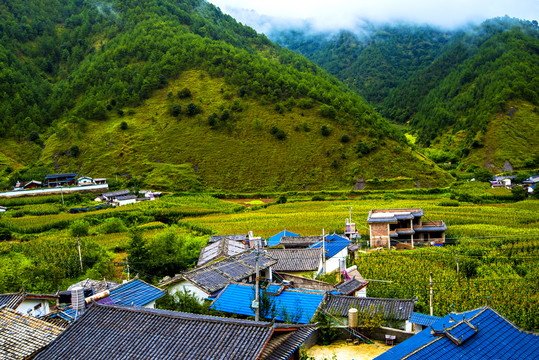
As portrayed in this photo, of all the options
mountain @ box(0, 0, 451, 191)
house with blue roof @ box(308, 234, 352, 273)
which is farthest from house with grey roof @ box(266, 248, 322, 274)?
mountain @ box(0, 0, 451, 191)

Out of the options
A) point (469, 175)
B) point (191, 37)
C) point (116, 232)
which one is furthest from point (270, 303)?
point (191, 37)

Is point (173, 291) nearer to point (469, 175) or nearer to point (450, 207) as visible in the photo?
point (450, 207)

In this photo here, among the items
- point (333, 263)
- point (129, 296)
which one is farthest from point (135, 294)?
point (333, 263)

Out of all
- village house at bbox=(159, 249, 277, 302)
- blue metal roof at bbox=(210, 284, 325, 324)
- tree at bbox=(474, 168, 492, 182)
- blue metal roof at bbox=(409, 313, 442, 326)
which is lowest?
tree at bbox=(474, 168, 492, 182)

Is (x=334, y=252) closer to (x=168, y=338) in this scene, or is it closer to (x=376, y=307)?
(x=376, y=307)

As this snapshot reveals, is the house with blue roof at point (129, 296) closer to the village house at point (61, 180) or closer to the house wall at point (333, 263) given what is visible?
the house wall at point (333, 263)

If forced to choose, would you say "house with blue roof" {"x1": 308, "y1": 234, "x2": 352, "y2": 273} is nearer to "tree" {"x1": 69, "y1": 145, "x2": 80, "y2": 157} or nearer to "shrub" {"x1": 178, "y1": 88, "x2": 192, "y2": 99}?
"tree" {"x1": 69, "y1": 145, "x2": 80, "y2": 157}

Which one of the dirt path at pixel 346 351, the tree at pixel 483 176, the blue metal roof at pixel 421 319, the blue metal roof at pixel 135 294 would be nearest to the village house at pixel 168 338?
the dirt path at pixel 346 351
